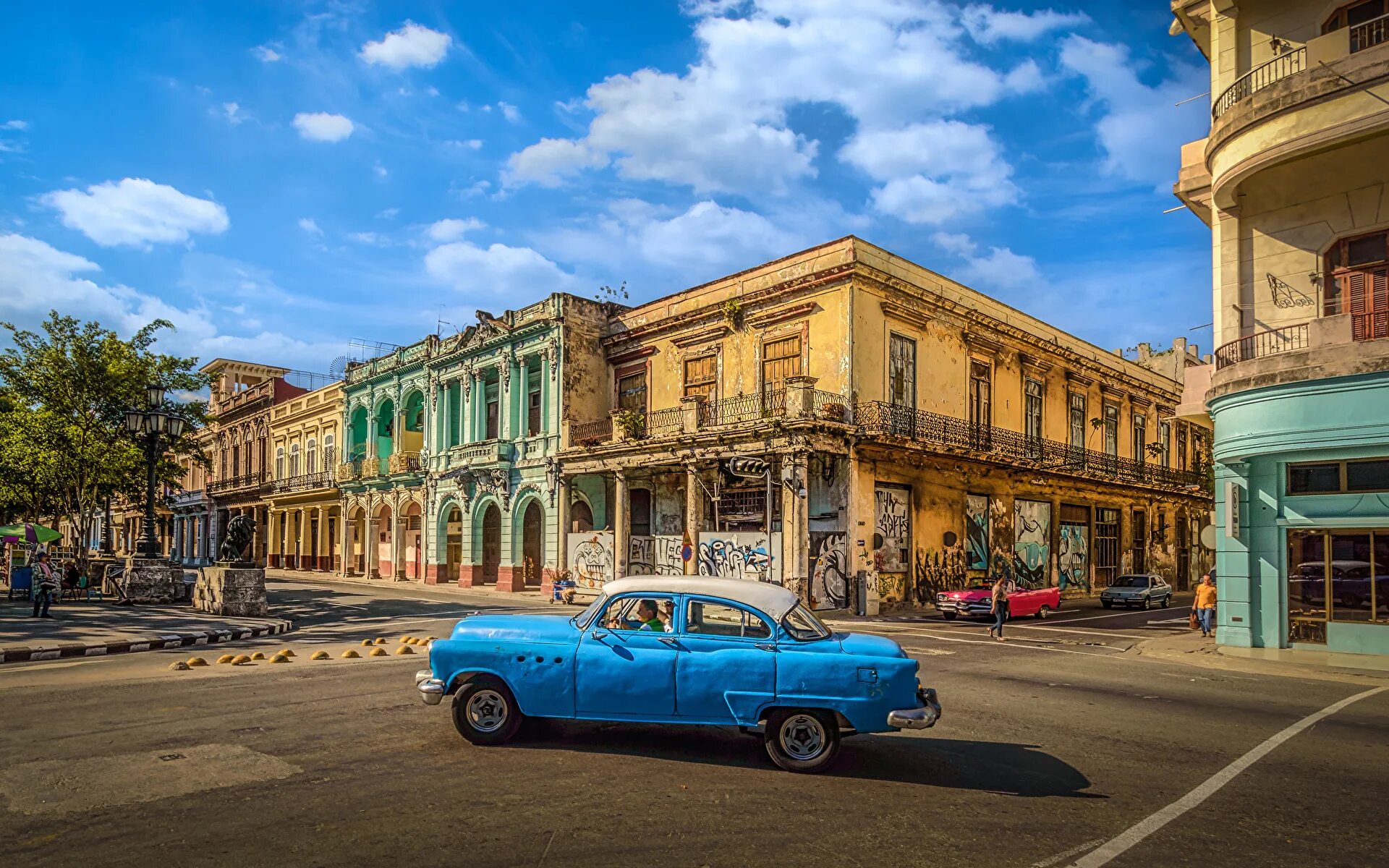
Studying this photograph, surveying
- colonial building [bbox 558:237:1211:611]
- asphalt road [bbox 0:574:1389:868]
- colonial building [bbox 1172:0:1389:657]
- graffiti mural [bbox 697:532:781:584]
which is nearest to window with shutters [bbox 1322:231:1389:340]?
colonial building [bbox 1172:0:1389:657]

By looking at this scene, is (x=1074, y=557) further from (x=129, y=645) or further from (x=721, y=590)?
(x=129, y=645)

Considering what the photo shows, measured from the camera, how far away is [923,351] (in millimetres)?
27953

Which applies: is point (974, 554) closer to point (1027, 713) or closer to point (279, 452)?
point (1027, 713)

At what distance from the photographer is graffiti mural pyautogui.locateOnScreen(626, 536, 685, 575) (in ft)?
93.9

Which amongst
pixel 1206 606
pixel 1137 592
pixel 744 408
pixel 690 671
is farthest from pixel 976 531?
pixel 690 671

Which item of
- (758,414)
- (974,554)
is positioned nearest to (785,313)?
(758,414)

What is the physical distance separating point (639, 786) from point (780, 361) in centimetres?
2144

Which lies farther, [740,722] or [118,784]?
[740,722]

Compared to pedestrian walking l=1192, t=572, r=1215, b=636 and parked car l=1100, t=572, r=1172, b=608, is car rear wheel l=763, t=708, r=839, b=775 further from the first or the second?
parked car l=1100, t=572, r=1172, b=608

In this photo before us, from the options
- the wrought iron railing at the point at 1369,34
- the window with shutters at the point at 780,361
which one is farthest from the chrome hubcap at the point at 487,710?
the window with shutters at the point at 780,361

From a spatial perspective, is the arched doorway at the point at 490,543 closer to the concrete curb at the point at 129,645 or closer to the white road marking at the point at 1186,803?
the concrete curb at the point at 129,645

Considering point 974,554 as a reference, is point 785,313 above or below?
above

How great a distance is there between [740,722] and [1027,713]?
161 inches

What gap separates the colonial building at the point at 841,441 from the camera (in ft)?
81.4
